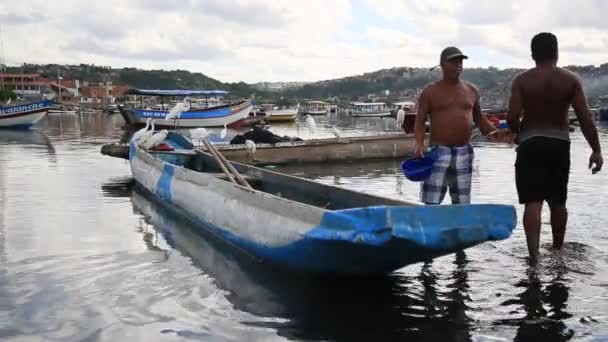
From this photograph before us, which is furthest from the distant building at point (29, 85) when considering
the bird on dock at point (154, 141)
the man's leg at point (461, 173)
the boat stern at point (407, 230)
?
the boat stern at point (407, 230)

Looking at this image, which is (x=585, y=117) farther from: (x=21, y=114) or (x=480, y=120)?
(x=21, y=114)

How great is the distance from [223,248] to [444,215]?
2940 millimetres

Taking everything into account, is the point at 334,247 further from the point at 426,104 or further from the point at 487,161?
the point at 487,161

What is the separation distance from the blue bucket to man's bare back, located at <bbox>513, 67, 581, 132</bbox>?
90 cm

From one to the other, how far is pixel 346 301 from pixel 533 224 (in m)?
1.86

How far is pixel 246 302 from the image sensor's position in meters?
4.70

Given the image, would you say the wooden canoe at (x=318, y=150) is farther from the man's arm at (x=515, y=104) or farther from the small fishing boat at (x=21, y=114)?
the small fishing boat at (x=21, y=114)

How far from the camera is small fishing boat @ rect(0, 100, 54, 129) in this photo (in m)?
38.3

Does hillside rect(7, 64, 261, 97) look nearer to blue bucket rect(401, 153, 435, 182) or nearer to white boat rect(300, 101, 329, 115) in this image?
white boat rect(300, 101, 329, 115)

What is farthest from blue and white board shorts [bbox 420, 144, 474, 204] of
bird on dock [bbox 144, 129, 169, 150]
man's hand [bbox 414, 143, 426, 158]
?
bird on dock [bbox 144, 129, 169, 150]

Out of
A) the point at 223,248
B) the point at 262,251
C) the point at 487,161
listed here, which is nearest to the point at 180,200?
the point at 223,248

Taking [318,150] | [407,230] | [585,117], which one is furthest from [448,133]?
[318,150]

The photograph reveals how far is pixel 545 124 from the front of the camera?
17.6ft

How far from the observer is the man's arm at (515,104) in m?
5.38
